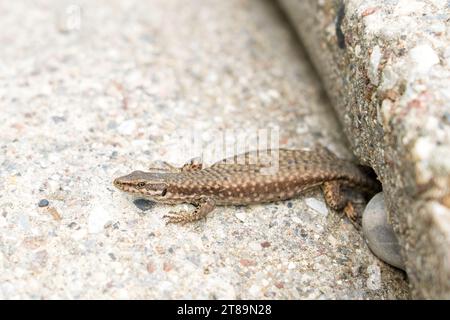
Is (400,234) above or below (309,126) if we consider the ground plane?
above

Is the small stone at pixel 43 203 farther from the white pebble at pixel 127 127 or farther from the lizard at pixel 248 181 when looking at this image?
the white pebble at pixel 127 127

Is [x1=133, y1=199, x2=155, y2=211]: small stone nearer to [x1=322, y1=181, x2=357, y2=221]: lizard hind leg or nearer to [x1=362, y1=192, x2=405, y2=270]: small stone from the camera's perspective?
[x1=322, y1=181, x2=357, y2=221]: lizard hind leg

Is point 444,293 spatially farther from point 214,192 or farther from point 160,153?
point 160,153

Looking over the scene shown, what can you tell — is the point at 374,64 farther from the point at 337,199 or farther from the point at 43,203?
the point at 43,203

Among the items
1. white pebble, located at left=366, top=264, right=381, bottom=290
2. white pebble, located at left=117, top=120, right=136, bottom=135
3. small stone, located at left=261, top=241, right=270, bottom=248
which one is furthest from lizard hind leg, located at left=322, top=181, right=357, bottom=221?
white pebble, located at left=117, top=120, right=136, bottom=135

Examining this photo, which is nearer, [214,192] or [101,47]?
[214,192]

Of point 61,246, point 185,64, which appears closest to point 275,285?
point 61,246
